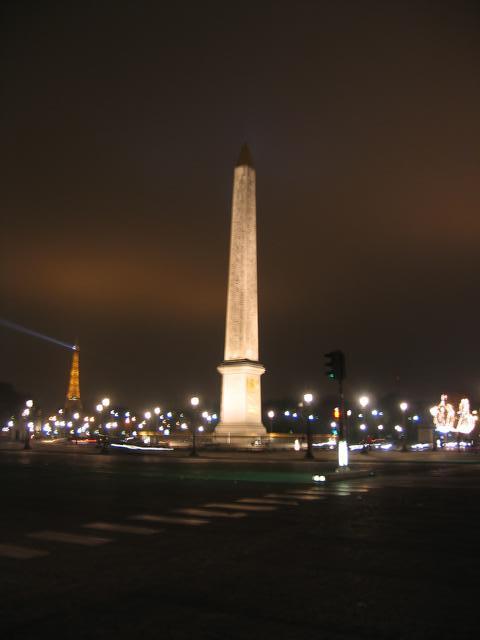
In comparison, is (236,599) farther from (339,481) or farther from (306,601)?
(339,481)

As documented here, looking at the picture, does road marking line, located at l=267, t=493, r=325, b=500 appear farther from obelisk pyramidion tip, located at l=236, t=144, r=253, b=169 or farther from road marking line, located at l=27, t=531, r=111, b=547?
obelisk pyramidion tip, located at l=236, t=144, r=253, b=169

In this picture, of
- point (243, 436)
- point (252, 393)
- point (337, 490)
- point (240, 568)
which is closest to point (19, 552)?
point (240, 568)

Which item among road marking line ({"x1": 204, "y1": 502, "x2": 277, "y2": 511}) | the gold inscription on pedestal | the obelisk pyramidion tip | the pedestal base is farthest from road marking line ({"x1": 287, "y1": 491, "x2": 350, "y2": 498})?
the obelisk pyramidion tip

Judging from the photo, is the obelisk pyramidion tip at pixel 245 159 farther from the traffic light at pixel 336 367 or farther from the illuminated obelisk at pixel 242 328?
the traffic light at pixel 336 367

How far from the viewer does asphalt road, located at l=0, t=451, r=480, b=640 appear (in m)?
5.66

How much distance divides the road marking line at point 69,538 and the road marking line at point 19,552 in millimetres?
729

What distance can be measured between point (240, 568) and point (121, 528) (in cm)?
389

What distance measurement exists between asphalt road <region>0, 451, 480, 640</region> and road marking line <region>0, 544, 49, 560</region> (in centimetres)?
1

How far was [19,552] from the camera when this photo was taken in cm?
890

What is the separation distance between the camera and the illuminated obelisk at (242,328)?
49594 mm

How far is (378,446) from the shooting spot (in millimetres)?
66188

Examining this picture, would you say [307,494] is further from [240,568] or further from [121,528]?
[240,568]

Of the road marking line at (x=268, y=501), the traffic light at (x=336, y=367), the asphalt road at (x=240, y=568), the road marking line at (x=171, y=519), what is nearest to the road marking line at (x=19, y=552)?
the asphalt road at (x=240, y=568)

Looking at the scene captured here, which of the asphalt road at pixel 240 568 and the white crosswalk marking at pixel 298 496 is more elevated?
the asphalt road at pixel 240 568
